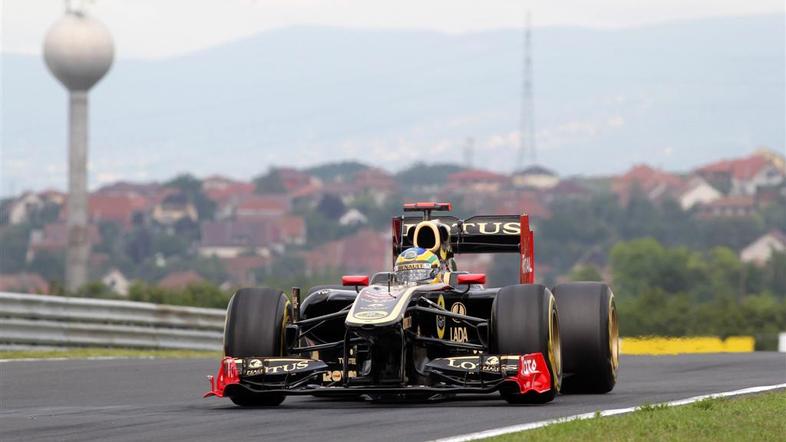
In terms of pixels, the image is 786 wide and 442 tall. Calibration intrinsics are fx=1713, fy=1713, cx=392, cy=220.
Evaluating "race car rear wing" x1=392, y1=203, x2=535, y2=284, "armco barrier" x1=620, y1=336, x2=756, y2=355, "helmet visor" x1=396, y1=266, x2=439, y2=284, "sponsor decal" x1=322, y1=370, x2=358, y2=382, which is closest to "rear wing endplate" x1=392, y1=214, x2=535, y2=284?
"race car rear wing" x1=392, y1=203, x2=535, y2=284

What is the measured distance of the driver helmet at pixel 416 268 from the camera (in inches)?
634

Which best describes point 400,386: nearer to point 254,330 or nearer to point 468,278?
point 254,330

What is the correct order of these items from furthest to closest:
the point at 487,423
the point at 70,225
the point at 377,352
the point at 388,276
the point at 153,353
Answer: the point at 70,225, the point at 153,353, the point at 388,276, the point at 377,352, the point at 487,423

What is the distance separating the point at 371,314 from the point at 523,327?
1.30m

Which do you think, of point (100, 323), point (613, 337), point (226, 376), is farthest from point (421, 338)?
point (100, 323)

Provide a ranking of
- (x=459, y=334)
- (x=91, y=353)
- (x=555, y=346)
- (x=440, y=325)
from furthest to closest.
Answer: (x=91, y=353) → (x=459, y=334) → (x=440, y=325) → (x=555, y=346)

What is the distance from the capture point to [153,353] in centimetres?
2616

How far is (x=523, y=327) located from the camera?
1452 cm

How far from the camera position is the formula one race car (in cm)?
1437

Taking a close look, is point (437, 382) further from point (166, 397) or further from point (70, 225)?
point (70, 225)

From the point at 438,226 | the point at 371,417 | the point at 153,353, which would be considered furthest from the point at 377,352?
the point at 153,353

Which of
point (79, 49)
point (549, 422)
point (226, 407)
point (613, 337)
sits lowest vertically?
point (226, 407)

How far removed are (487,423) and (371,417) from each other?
1.08m

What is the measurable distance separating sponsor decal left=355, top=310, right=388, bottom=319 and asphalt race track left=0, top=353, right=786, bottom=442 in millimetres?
767
